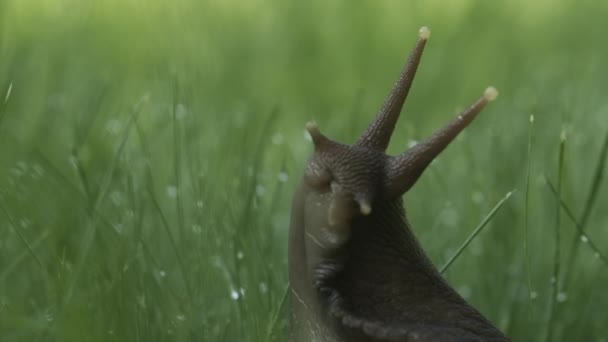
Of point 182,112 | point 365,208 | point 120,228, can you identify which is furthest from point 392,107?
point 182,112

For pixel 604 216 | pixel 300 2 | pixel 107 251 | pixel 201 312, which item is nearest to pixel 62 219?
pixel 107 251

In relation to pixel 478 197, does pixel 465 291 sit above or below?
below

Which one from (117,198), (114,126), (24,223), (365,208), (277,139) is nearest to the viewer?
(365,208)

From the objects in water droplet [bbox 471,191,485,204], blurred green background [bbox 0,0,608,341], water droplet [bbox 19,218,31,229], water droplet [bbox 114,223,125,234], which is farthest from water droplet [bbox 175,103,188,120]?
water droplet [bbox 471,191,485,204]

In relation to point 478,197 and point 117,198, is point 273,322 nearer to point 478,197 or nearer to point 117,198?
point 117,198

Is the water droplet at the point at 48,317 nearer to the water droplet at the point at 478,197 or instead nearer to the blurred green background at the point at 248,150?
the blurred green background at the point at 248,150

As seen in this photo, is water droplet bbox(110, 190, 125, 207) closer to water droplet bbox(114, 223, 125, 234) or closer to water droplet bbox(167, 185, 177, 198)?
water droplet bbox(114, 223, 125, 234)
